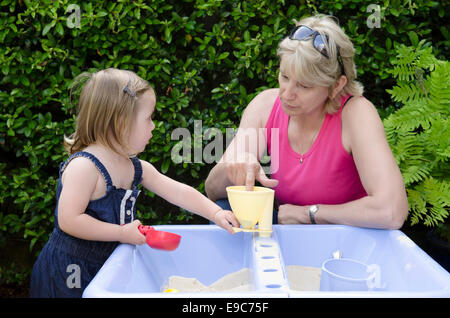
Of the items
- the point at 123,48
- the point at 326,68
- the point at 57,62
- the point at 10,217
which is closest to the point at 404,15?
the point at 326,68

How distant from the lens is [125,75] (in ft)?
5.76

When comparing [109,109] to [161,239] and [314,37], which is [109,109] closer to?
[161,239]

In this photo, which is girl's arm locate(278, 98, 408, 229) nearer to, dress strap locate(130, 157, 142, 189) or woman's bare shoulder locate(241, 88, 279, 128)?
woman's bare shoulder locate(241, 88, 279, 128)

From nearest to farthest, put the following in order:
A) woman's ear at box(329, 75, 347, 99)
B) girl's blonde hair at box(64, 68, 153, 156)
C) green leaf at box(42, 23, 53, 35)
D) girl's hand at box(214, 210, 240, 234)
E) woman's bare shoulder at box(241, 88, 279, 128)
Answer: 1. girl's hand at box(214, 210, 240, 234)
2. girl's blonde hair at box(64, 68, 153, 156)
3. woman's ear at box(329, 75, 347, 99)
4. woman's bare shoulder at box(241, 88, 279, 128)
5. green leaf at box(42, 23, 53, 35)

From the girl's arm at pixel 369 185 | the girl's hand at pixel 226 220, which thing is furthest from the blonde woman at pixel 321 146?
the girl's hand at pixel 226 220

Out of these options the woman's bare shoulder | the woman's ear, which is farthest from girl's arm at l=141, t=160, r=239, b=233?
the woman's ear

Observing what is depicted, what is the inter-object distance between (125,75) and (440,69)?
1.73 meters

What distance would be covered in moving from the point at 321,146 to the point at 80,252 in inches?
44.8

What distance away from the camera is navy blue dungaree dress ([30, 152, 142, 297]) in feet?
5.33

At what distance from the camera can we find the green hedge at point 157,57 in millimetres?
2918

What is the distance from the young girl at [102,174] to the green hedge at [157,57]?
125 centimetres

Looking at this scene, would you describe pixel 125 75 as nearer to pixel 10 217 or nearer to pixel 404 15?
pixel 10 217

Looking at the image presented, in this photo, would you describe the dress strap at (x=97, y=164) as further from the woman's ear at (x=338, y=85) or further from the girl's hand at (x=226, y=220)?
the woman's ear at (x=338, y=85)

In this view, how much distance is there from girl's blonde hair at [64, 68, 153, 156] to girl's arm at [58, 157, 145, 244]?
20 centimetres
